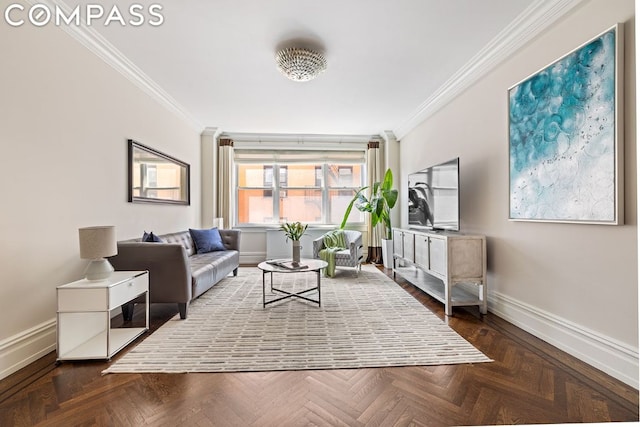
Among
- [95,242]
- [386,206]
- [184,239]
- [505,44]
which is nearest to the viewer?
[95,242]

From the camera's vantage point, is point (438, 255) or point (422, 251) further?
point (422, 251)

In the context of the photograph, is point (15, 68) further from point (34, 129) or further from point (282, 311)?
point (282, 311)

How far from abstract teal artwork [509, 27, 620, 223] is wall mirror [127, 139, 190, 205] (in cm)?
398

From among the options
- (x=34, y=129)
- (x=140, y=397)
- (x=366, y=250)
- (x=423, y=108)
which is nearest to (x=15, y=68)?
(x=34, y=129)

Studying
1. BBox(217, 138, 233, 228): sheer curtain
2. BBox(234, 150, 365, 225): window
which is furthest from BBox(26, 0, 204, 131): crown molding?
BBox(234, 150, 365, 225): window

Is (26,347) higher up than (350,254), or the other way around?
(350,254)

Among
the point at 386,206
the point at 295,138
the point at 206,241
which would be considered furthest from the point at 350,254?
the point at 295,138

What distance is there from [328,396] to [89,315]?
6.51ft

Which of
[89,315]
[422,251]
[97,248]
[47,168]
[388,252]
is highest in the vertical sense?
[47,168]

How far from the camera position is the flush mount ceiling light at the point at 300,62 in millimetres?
2789

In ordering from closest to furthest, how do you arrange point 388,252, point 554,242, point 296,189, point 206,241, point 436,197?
point 554,242
point 436,197
point 206,241
point 388,252
point 296,189

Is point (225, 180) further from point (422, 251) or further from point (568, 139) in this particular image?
point (568, 139)

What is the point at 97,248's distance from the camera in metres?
2.17

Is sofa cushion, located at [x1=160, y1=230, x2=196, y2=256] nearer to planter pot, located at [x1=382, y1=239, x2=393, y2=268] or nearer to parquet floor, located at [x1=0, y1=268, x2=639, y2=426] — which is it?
parquet floor, located at [x1=0, y1=268, x2=639, y2=426]
